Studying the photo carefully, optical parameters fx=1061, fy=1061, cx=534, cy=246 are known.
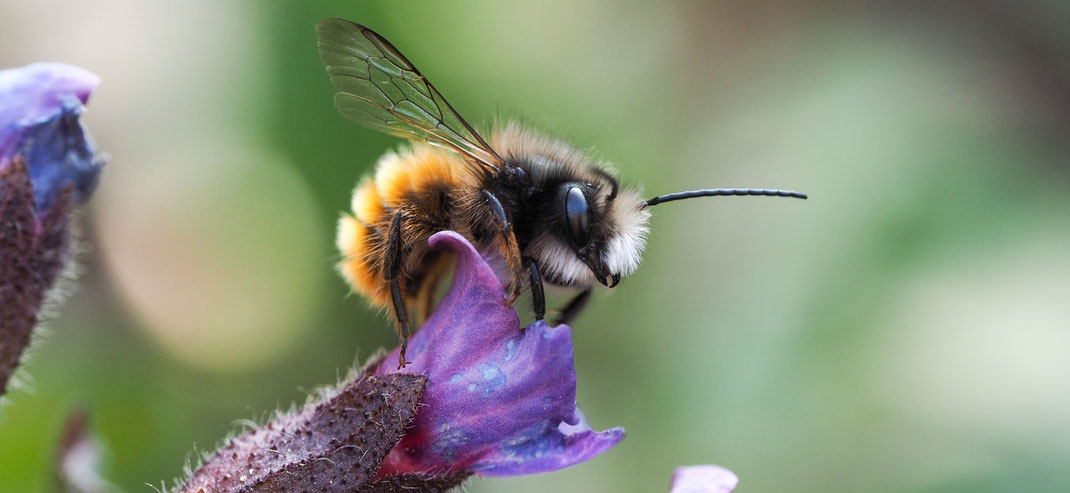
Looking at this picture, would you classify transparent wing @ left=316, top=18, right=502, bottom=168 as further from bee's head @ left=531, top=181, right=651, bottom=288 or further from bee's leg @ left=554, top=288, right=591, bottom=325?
bee's leg @ left=554, top=288, right=591, bottom=325

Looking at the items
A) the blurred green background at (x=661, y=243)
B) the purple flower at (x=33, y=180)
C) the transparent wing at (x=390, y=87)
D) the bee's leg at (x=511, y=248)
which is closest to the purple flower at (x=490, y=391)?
the bee's leg at (x=511, y=248)

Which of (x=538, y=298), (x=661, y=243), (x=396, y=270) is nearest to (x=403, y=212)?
(x=396, y=270)

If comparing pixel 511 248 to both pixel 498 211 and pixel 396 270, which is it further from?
pixel 396 270

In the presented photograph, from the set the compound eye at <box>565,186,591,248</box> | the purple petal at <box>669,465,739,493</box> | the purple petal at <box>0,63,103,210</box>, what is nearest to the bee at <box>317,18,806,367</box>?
the compound eye at <box>565,186,591,248</box>

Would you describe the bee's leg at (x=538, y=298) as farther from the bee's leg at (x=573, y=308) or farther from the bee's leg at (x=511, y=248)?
the bee's leg at (x=573, y=308)

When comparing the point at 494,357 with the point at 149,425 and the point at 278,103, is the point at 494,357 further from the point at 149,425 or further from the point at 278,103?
the point at 278,103

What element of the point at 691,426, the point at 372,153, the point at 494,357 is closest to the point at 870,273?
the point at 691,426
